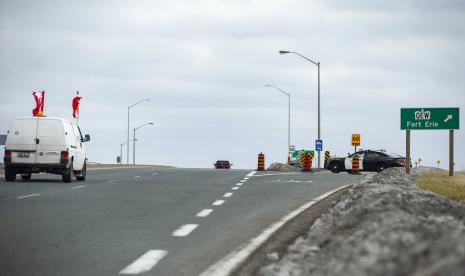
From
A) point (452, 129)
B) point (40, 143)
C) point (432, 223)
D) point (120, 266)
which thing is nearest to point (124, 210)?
point (120, 266)

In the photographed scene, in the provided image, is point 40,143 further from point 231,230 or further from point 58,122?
point 231,230

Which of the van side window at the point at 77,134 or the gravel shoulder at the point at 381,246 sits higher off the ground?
the van side window at the point at 77,134

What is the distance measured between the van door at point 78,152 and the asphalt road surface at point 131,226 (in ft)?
22.4

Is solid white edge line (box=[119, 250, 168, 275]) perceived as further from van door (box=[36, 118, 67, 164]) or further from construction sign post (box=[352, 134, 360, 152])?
construction sign post (box=[352, 134, 360, 152])

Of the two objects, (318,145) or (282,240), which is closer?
(282,240)

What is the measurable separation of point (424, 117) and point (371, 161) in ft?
34.1

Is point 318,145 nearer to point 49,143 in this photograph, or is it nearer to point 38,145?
point 49,143

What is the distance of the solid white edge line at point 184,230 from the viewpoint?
11.6 m

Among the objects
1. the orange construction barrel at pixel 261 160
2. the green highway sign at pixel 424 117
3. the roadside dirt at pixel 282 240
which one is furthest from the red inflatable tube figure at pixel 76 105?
the roadside dirt at pixel 282 240

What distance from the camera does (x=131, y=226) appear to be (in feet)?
41.9

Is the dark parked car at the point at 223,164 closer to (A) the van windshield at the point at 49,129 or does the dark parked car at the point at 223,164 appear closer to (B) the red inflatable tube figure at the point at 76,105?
(B) the red inflatable tube figure at the point at 76,105

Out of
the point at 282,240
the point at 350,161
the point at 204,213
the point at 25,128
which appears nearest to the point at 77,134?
the point at 25,128

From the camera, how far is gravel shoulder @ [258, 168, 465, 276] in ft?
17.5

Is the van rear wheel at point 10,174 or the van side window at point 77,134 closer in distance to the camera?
the van rear wheel at point 10,174
